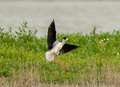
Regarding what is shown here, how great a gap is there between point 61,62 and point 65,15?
23.4 feet

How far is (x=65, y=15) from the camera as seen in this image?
15328mm

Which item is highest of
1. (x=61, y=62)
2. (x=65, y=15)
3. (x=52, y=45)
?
(x=65, y=15)

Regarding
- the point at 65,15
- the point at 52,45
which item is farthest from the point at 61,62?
the point at 65,15

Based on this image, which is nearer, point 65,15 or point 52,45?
point 52,45

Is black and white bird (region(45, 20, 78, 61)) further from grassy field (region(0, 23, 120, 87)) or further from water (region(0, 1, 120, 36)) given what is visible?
water (region(0, 1, 120, 36))

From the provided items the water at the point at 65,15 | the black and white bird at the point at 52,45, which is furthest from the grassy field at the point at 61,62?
the water at the point at 65,15

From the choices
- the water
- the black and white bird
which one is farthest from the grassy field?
the water

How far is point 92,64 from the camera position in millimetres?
8062

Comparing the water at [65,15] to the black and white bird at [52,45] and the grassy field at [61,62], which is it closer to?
the grassy field at [61,62]

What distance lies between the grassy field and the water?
239 cm

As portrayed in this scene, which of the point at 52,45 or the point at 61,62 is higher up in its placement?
the point at 52,45

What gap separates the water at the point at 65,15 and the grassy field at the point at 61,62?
2.39m

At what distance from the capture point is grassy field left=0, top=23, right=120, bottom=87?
23.9 feet

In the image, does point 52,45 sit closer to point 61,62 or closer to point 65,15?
point 61,62
